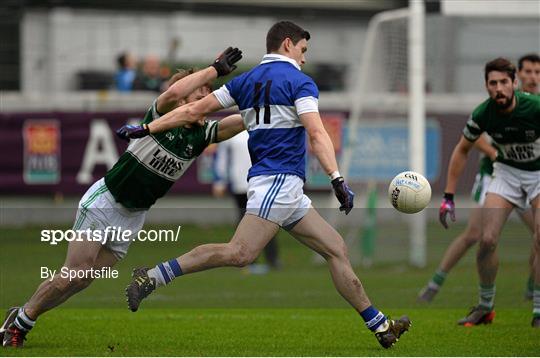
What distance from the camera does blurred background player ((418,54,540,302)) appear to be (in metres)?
13.1

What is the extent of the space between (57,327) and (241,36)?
15299 mm

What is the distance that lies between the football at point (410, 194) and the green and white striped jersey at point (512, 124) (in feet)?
5.69

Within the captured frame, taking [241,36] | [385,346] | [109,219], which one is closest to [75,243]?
[109,219]

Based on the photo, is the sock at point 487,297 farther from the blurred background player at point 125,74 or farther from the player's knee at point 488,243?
the blurred background player at point 125,74

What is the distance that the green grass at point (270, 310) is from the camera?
385 inches

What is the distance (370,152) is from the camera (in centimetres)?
1867

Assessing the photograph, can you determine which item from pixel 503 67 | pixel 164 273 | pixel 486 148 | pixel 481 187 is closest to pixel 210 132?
pixel 164 273

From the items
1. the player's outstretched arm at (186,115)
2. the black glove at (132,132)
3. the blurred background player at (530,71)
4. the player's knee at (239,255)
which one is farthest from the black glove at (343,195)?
the blurred background player at (530,71)

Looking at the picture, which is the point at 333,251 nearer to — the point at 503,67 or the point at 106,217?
the point at 106,217

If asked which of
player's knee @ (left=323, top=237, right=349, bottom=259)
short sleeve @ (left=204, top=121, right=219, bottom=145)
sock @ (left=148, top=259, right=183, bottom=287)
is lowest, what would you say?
sock @ (left=148, top=259, right=183, bottom=287)

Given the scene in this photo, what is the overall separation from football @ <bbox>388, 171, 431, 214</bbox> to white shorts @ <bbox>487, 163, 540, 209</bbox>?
6.90 ft

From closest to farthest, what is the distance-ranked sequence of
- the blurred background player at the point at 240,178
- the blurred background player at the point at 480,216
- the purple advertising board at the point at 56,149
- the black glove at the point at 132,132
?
the black glove at the point at 132,132
the blurred background player at the point at 480,216
the blurred background player at the point at 240,178
the purple advertising board at the point at 56,149

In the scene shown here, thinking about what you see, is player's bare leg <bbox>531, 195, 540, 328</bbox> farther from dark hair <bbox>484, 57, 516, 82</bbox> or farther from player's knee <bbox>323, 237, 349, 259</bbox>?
player's knee <bbox>323, 237, 349, 259</bbox>

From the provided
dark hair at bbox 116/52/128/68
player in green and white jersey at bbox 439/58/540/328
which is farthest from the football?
dark hair at bbox 116/52/128/68
